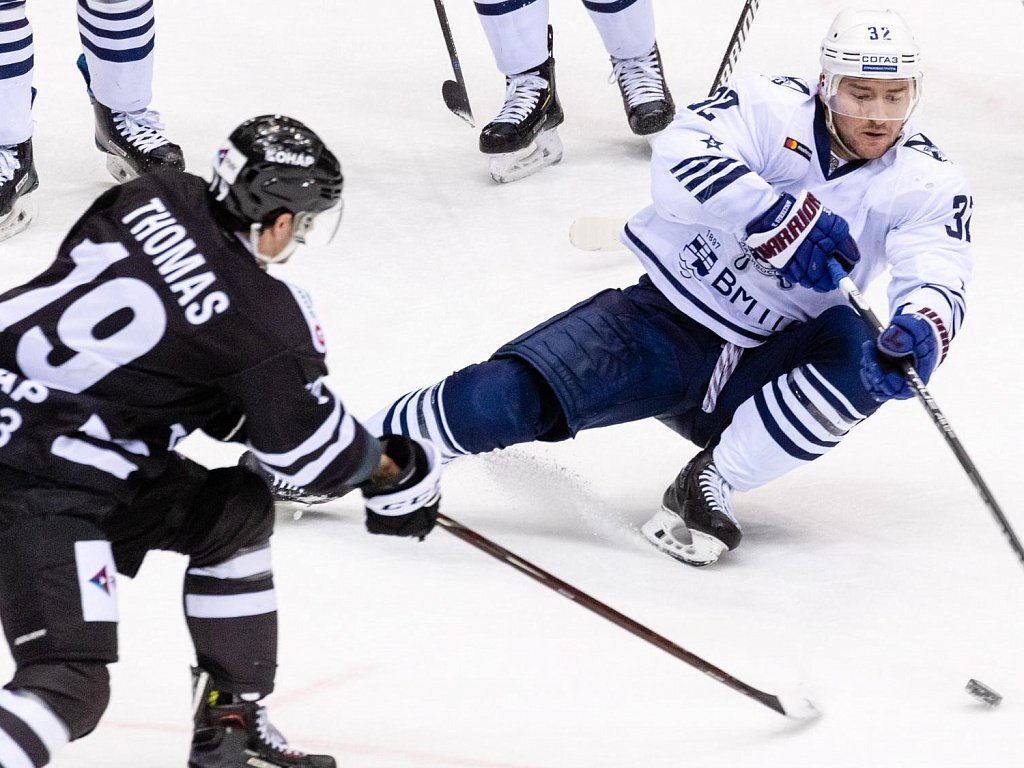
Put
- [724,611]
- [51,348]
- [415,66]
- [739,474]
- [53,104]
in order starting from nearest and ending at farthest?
[51,348]
[724,611]
[739,474]
[53,104]
[415,66]

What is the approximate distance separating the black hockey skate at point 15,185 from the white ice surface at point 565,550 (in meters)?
0.06

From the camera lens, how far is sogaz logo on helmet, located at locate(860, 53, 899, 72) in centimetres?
271

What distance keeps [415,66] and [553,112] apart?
47.9 inches

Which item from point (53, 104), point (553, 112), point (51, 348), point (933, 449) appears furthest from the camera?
point (53, 104)

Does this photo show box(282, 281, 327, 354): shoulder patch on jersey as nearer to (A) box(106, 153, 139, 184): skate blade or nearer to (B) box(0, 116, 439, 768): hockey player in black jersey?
(B) box(0, 116, 439, 768): hockey player in black jersey

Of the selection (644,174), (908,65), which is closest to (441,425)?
(908,65)

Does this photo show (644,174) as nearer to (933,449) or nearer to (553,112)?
(553,112)

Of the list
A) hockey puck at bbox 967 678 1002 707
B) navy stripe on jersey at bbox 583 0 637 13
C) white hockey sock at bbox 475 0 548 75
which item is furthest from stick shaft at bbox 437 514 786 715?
navy stripe on jersey at bbox 583 0 637 13

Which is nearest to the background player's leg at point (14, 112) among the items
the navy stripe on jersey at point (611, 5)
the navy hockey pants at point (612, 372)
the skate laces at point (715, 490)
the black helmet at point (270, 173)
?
the navy stripe on jersey at point (611, 5)

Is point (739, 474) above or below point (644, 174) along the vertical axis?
above

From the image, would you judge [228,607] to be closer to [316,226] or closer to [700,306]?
[316,226]

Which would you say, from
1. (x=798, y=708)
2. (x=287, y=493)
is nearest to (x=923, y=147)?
(x=798, y=708)

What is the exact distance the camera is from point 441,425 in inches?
114

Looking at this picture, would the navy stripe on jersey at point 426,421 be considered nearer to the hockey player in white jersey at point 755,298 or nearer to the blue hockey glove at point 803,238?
the hockey player in white jersey at point 755,298
